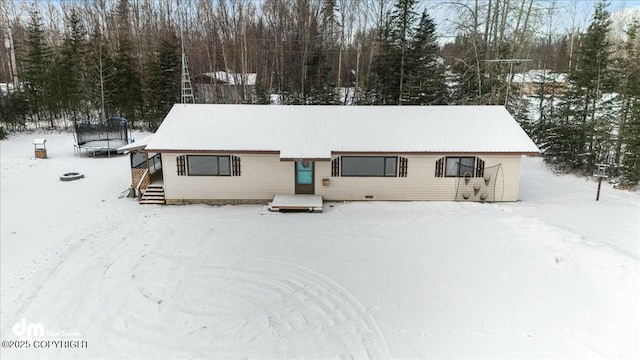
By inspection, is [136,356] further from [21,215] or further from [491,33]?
[491,33]

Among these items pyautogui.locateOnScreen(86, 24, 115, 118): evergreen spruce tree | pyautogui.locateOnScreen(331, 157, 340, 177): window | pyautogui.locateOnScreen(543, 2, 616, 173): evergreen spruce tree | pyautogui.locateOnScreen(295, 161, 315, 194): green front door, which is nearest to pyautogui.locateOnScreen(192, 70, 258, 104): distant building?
pyautogui.locateOnScreen(86, 24, 115, 118): evergreen spruce tree

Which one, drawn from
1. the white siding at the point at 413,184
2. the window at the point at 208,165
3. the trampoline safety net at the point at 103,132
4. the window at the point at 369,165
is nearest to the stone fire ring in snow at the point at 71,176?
the trampoline safety net at the point at 103,132

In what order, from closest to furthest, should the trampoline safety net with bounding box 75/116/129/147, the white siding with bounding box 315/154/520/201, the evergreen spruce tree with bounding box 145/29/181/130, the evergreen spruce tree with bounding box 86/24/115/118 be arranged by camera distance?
the white siding with bounding box 315/154/520/201, the trampoline safety net with bounding box 75/116/129/147, the evergreen spruce tree with bounding box 86/24/115/118, the evergreen spruce tree with bounding box 145/29/181/130

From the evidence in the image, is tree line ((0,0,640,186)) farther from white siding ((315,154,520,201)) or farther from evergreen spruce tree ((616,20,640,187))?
white siding ((315,154,520,201))

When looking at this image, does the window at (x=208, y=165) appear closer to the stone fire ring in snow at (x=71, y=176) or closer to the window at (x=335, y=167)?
the window at (x=335, y=167)

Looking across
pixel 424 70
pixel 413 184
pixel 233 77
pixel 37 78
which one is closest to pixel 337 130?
pixel 413 184

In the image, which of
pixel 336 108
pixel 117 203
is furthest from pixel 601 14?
pixel 117 203
